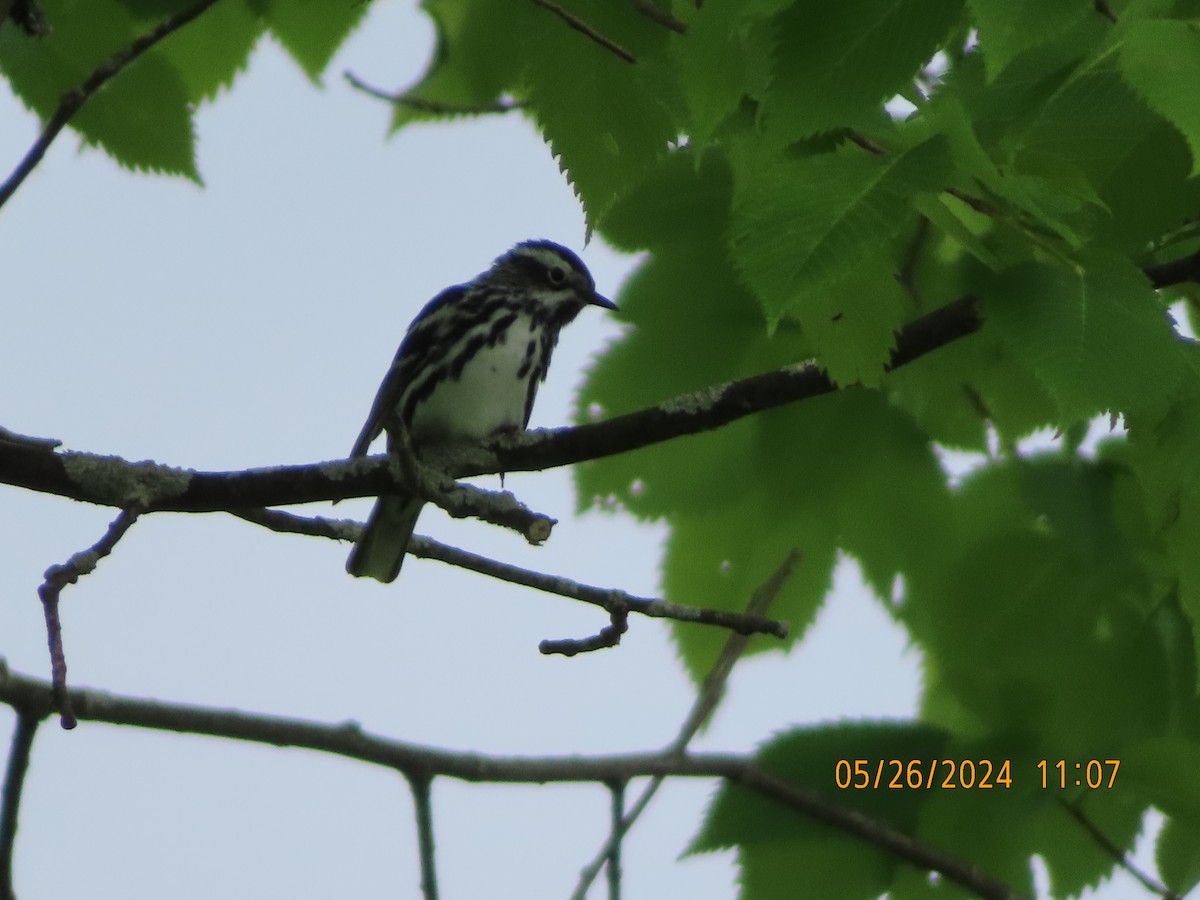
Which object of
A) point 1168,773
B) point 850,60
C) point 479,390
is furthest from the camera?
point 479,390

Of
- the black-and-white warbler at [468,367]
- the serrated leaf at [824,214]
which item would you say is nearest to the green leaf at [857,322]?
the serrated leaf at [824,214]

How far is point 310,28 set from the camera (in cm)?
263

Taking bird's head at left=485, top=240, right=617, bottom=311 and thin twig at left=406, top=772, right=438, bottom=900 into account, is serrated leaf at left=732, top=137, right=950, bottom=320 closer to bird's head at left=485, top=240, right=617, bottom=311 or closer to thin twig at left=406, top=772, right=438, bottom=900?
thin twig at left=406, top=772, right=438, bottom=900

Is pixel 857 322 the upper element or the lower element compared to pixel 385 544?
lower

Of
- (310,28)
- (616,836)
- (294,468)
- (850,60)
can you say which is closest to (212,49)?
(310,28)

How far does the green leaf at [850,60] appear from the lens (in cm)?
148

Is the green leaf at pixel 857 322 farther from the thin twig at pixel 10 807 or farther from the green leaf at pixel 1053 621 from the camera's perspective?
the thin twig at pixel 10 807

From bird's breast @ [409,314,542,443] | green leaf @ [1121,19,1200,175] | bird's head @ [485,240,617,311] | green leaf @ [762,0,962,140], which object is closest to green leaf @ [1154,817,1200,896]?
green leaf @ [1121,19,1200,175]

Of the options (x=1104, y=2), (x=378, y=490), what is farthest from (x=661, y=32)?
(x=378, y=490)

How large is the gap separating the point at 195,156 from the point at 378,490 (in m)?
0.62

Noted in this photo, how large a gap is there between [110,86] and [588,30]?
0.87 metres

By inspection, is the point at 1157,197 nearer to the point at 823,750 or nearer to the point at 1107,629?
the point at 1107,629

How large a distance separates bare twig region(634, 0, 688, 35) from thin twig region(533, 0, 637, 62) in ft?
0.18

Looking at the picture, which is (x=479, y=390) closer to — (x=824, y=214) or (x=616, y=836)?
(x=616, y=836)
